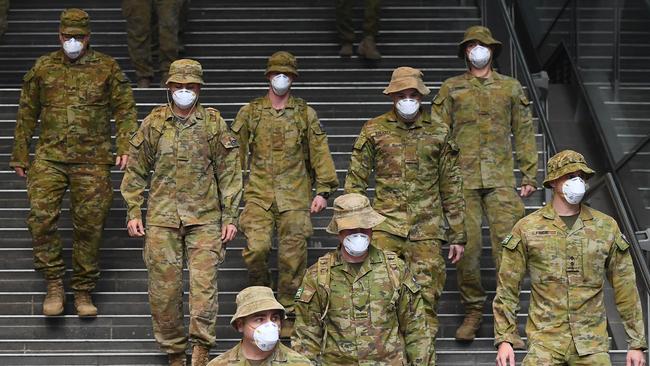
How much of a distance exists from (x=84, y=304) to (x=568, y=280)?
4205mm

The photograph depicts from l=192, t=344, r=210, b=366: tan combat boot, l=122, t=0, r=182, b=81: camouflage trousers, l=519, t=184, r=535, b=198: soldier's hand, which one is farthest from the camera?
l=122, t=0, r=182, b=81: camouflage trousers

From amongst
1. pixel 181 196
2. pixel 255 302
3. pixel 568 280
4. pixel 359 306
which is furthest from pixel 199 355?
pixel 568 280

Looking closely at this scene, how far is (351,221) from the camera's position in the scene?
10.7 m

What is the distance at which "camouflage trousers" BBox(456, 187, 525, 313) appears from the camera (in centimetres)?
Result: 1310

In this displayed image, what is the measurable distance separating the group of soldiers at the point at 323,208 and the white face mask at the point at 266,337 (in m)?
0.01

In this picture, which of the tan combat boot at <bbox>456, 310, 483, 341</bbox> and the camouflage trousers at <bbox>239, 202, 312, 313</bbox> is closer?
the tan combat boot at <bbox>456, 310, 483, 341</bbox>

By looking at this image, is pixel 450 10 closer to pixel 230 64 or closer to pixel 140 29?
pixel 230 64

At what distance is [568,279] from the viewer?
10844mm

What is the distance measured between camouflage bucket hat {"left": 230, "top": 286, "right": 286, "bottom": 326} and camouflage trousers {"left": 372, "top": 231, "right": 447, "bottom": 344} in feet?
9.13

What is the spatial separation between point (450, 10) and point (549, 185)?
7.52m

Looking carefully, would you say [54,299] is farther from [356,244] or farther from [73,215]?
[356,244]

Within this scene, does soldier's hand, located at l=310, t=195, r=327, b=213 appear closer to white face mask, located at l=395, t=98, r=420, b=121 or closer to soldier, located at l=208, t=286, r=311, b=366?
white face mask, located at l=395, t=98, r=420, b=121

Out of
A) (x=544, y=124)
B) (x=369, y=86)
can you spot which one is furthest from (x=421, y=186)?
(x=369, y=86)

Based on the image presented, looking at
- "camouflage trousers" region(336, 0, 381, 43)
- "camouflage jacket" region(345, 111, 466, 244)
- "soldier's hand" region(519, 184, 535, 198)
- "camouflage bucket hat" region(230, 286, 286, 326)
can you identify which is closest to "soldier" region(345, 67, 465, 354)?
"camouflage jacket" region(345, 111, 466, 244)
